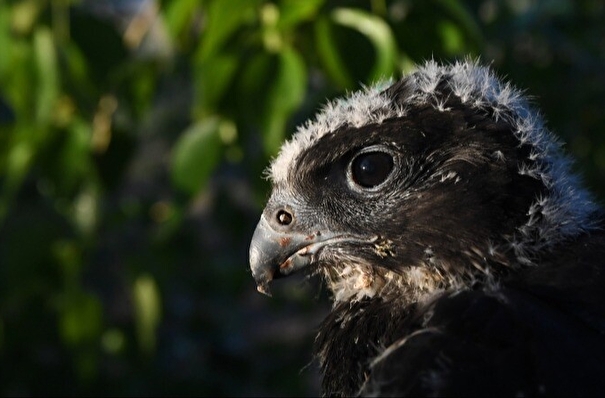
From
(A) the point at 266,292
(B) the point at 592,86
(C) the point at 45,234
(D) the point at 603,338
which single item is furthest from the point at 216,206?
(D) the point at 603,338

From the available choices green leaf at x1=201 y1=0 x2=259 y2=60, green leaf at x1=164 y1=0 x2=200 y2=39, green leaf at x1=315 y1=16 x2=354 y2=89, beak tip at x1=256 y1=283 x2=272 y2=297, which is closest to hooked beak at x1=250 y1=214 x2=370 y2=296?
beak tip at x1=256 y1=283 x2=272 y2=297

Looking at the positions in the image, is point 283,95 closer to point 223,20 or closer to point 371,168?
point 223,20

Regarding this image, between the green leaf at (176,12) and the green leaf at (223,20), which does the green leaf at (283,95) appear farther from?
the green leaf at (176,12)

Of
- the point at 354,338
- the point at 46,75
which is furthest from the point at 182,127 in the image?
the point at 354,338

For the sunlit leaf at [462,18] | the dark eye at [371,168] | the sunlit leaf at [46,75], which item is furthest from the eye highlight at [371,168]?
the sunlit leaf at [46,75]

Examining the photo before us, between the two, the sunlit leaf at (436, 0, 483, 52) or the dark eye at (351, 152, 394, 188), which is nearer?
the dark eye at (351, 152, 394, 188)

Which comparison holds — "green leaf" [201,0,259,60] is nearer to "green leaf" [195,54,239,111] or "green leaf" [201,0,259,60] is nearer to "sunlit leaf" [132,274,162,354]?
"green leaf" [195,54,239,111]

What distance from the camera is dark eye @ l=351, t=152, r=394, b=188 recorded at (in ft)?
6.72

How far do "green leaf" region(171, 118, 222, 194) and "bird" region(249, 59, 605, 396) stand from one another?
509 millimetres

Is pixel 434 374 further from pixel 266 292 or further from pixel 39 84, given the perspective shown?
pixel 39 84

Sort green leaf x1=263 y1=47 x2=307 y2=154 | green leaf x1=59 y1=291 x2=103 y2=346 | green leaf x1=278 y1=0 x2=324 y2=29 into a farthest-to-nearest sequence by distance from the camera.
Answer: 1. green leaf x1=59 y1=291 x2=103 y2=346
2. green leaf x1=263 y1=47 x2=307 y2=154
3. green leaf x1=278 y1=0 x2=324 y2=29

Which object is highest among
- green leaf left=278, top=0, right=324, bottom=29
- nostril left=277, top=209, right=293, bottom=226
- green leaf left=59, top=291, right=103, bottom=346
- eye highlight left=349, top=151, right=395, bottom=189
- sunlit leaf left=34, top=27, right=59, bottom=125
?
green leaf left=278, top=0, right=324, bottom=29

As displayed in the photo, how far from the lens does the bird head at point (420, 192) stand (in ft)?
6.41

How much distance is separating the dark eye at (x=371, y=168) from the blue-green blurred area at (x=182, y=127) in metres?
0.33
